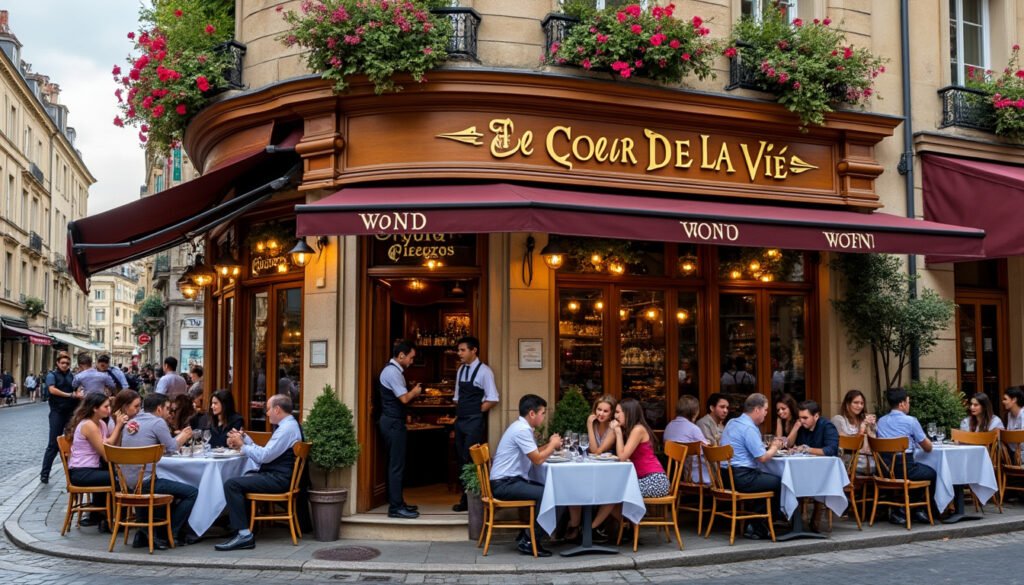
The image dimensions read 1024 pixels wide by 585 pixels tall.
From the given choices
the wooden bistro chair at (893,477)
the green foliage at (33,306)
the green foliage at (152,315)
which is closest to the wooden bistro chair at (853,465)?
the wooden bistro chair at (893,477)

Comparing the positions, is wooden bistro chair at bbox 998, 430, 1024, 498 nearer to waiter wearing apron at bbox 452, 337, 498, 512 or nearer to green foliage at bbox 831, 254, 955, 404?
green foliage at bbox 831, 254, 955, 404

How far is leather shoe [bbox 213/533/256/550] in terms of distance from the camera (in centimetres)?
808

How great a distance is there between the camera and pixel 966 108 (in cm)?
1166

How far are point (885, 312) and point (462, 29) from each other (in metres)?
5.80

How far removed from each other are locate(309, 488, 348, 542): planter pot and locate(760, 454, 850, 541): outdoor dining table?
4138 mm

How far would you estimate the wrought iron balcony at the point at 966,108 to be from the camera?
11578mm

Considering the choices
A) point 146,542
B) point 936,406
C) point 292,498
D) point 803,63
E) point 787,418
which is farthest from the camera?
point 936,406

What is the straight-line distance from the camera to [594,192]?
959 centimetres

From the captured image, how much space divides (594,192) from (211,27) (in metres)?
4.69

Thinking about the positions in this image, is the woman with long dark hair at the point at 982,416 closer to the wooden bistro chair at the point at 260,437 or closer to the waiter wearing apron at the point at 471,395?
the waiter wearing apron at the point at 471,395

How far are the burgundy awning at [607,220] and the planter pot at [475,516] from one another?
2.61m

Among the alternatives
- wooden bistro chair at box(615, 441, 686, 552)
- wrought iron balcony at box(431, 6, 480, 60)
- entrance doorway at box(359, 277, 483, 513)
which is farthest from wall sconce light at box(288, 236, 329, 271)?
wooden bistro chair at box(615, 441, 686, 552)

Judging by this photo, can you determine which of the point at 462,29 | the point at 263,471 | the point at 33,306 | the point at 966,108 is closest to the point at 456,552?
the point at 263,471

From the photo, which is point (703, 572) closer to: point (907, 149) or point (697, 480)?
point (697, 480)
